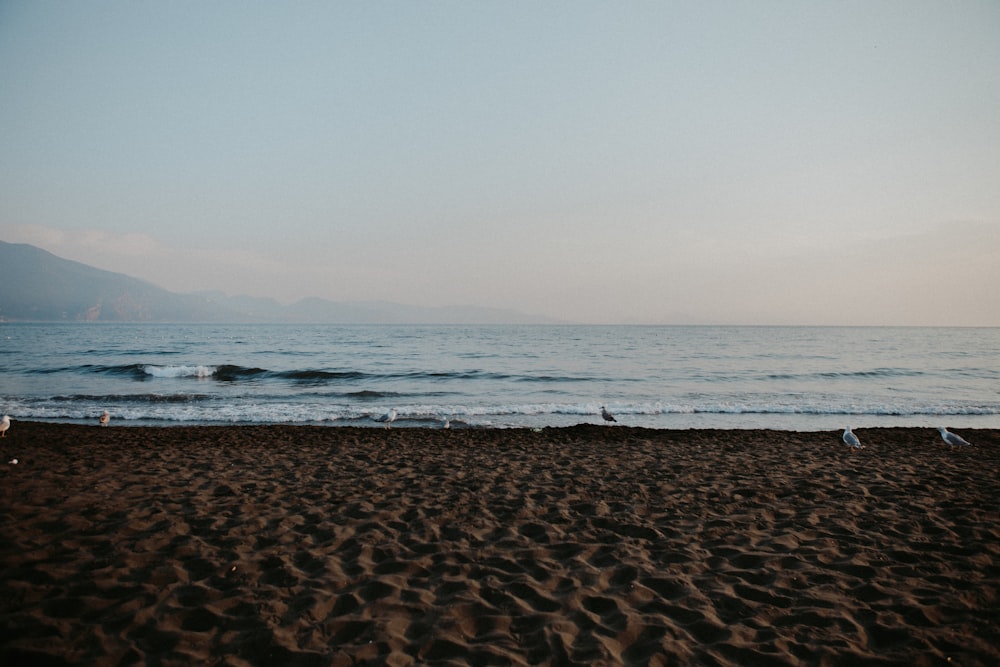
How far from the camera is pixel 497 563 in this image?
4.26m

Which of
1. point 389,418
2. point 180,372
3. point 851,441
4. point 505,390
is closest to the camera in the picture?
point 851,441

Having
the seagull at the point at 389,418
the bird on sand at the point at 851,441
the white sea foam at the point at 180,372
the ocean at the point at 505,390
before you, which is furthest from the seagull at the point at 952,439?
the white sea foam at the point at 180,372

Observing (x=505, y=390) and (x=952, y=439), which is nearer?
(x=952, y=439)

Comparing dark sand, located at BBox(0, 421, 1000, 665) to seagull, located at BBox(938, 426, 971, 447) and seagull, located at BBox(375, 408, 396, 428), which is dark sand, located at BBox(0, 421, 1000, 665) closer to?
seagull, located at BBox(938, 426, 971, 447)

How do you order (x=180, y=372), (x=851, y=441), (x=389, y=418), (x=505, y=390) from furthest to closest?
(x=180, y=372), (x=505, y=390), (x=389, y=418), (x=851, y=441)

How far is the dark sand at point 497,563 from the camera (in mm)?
3148

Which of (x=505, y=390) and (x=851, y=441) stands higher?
(x=851, y=441)

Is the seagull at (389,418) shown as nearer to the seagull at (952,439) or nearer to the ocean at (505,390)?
the ocean at (505,390)

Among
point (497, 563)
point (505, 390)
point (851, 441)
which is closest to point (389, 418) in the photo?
point (505, 390)

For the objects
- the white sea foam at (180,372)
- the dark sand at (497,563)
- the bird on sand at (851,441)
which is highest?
the dark sand at (497,563)

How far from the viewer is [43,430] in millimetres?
11094

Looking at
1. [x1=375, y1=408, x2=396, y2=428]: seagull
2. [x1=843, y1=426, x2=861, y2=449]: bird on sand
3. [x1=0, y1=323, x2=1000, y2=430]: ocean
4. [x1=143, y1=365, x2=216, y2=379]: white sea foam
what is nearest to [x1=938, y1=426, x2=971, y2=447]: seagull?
[x1=843, y1=426, x2=861, y2=449]: bird on sand

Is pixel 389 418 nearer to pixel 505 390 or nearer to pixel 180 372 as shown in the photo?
pixel 505 390

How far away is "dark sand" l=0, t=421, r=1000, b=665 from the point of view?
3.15m
